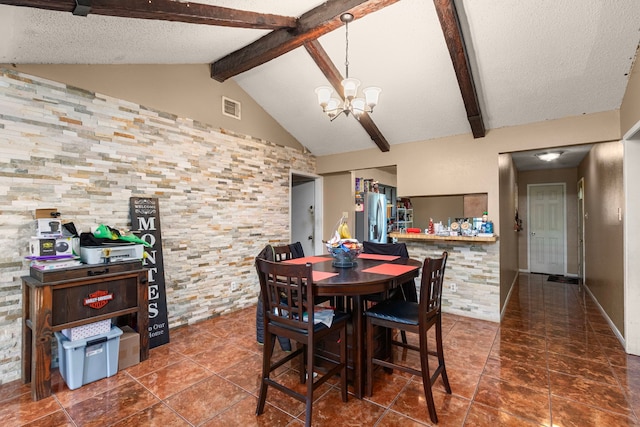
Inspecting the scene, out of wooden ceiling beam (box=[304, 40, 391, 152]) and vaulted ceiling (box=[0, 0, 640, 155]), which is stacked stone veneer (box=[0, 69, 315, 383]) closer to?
vaulted ceiling (box=[0, 0, 640, 155])

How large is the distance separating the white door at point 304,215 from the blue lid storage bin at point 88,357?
3.36m

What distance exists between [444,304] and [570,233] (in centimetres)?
434

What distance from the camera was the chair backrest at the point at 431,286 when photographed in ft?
6.21

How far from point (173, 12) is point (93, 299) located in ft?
7.10

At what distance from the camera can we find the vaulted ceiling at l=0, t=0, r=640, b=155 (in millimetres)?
2189

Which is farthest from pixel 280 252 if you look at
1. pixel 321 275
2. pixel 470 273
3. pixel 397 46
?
pixel 470 273

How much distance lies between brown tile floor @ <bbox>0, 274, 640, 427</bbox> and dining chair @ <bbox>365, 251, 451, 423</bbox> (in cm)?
20

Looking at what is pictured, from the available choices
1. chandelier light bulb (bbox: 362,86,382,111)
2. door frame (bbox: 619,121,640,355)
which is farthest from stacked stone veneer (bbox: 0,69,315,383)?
door frame (bbox: 619,121,640,355)

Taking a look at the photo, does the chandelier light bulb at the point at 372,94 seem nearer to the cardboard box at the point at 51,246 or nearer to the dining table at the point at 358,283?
the dining table at the point at 358,283

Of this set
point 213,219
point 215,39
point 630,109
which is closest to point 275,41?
point 215,39

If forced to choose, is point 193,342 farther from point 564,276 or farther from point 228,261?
point 564,276

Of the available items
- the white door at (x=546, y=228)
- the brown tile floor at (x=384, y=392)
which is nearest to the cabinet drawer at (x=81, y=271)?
the brown tile floor at (x=384, y=392)

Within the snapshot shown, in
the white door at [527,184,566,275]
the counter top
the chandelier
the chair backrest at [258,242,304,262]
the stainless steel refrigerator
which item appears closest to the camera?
the chandelier

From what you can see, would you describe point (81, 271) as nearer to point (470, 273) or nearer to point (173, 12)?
point (173, 12)
